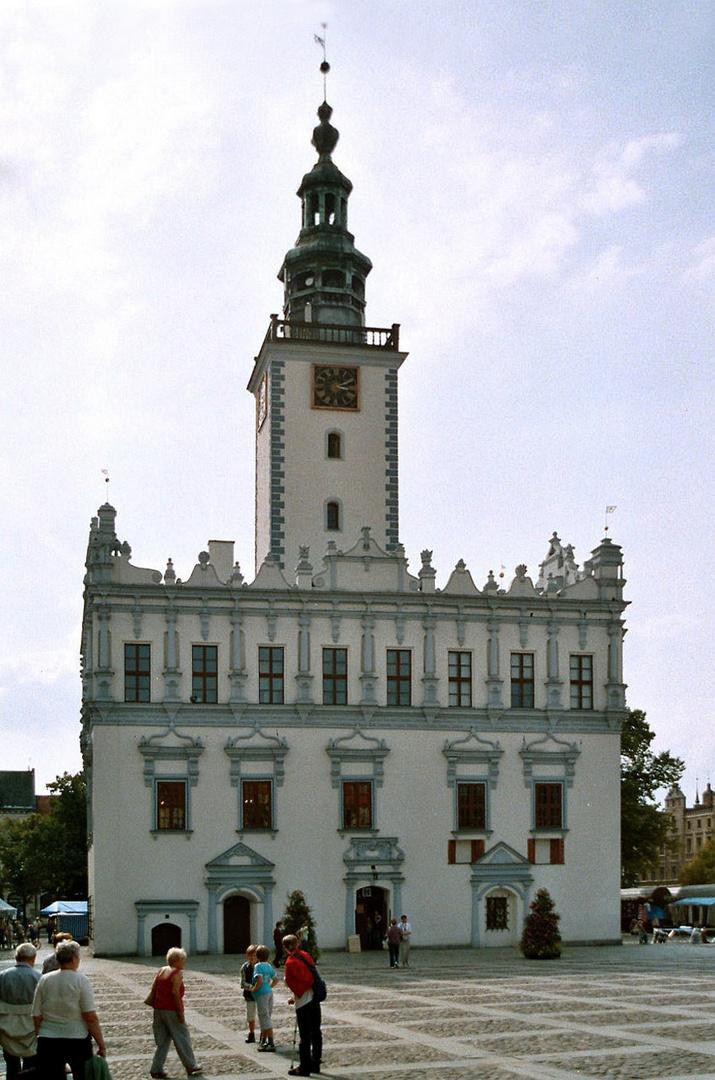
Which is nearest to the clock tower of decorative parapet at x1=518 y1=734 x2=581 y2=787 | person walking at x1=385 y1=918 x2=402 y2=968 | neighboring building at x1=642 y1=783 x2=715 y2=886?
decorative parapet at x1=518 y1=734 x2=581 y2=787

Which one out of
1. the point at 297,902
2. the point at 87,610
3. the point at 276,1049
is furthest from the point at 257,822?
the point at 276,1049

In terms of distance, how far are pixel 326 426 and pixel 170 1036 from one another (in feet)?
127

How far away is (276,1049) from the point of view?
21.5m

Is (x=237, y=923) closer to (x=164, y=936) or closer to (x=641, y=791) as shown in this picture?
(x=164, y=936)

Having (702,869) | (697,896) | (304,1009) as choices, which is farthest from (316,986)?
(702,869)

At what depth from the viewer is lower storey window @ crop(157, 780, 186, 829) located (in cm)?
4738

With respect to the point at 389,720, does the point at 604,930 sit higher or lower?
lower

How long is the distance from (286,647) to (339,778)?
4787 mm

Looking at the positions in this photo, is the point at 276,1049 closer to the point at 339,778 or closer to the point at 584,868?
the point at 339,778

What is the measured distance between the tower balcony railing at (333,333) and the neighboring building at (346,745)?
756cm

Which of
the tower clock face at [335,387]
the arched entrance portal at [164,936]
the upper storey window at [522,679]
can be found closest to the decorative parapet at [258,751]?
the arched entrance portal at [164,936]

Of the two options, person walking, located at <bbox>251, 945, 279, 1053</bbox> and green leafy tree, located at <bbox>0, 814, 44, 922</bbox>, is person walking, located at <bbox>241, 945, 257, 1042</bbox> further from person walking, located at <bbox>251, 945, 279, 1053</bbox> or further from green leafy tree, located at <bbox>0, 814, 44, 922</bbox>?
green leafy tree, located at <bbox>0, 814, 44, 922</bbox>

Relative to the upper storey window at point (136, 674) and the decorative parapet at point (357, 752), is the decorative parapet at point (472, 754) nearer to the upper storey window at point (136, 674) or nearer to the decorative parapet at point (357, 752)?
the decorative parapet at point (357, 752)

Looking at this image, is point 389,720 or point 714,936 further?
point 714,936
